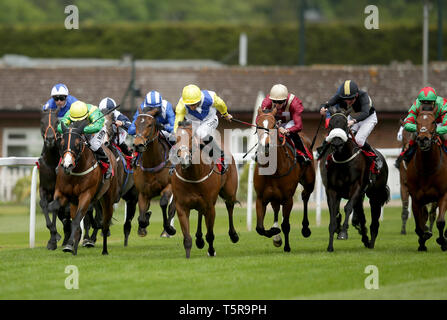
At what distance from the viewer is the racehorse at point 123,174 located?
12.8 meters

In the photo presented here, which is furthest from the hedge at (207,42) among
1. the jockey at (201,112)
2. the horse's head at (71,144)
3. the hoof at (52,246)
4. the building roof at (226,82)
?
the horse's head at (71,144)

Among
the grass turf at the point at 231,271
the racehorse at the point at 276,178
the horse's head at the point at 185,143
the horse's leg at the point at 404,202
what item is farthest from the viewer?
the horse's leg at the point at 404,202

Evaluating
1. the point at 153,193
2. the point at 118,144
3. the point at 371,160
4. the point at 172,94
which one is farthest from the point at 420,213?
the point at 172,94

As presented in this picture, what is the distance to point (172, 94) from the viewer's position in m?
28.5

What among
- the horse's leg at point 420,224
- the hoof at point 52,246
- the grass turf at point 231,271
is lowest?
the grass turf at point 231,271

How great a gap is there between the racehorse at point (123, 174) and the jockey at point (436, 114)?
12.6ft

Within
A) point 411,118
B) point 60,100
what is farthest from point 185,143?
point 411,118

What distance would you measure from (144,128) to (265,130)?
159 centimetres

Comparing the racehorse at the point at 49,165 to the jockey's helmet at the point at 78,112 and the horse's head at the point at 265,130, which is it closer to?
the jockey's helmet at the point at 78,112

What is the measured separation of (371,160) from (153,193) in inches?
117

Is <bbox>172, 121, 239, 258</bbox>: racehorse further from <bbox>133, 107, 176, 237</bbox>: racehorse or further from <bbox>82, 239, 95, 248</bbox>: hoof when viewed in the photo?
<bbox>82, 239, 95, 248</bbox>: hoof

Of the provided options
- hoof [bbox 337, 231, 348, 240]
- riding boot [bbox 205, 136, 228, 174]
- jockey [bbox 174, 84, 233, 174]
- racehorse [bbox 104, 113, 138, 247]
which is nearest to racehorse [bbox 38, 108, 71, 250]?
racehorse [bbox 104, 113, 138, 247]
